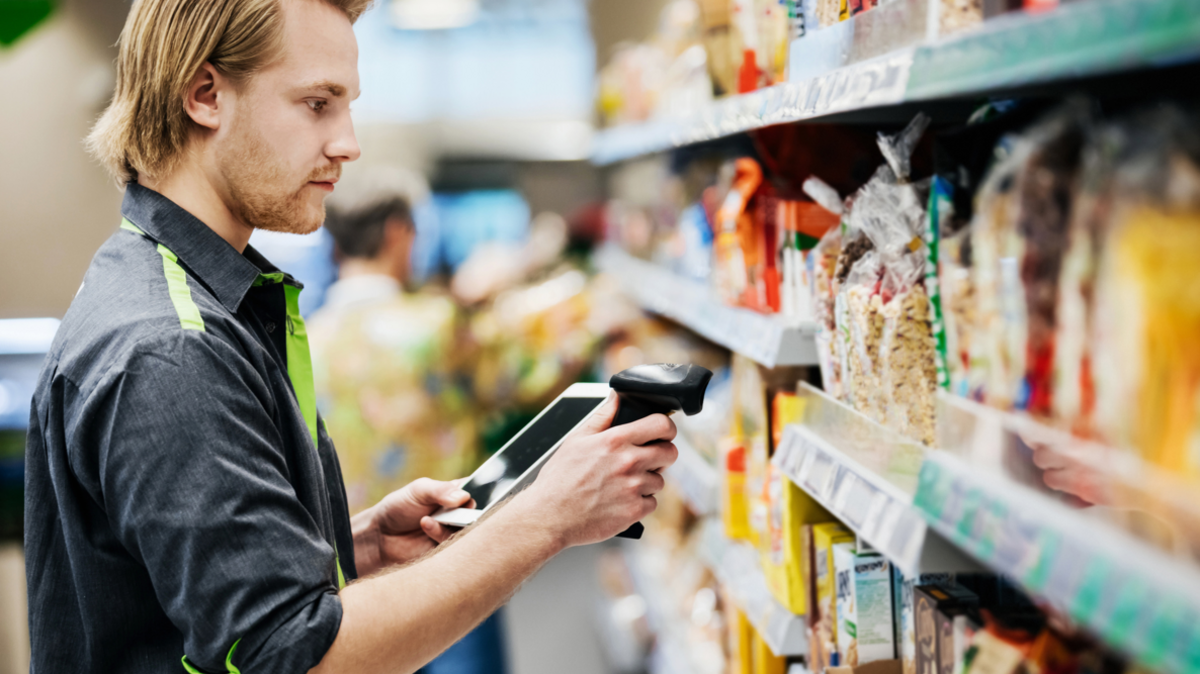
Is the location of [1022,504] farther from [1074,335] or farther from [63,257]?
[63,257]

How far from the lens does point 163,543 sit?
93 cm

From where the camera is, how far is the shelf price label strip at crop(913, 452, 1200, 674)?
1.68ft

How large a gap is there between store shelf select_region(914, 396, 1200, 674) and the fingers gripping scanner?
1.17ft

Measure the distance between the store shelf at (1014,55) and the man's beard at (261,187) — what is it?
707mm

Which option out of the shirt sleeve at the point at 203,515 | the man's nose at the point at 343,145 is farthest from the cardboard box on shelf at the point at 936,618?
the man's nose at the point at 343,145

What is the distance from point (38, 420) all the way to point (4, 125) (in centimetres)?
358

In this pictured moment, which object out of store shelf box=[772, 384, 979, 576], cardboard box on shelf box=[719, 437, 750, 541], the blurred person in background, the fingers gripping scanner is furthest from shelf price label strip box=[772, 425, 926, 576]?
the blurred person in background

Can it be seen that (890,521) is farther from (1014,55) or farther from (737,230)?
(737,230)

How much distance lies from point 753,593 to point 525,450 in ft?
2.03

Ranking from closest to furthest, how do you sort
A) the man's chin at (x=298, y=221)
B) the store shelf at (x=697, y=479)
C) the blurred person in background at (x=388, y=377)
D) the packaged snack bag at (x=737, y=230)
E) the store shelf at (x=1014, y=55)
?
the store shelf at (x=1014, y=55) < the man's chin at (x=298, y=221) < the packaged snack bag at (x=737, y=230) < the store shelf at (x=697, y=479) < the blurred person in background at (x=388, y=377)

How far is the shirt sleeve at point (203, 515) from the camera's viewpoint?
36.6 inches

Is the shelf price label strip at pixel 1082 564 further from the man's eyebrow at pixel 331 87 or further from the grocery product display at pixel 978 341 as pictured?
the man's eyebrow at pixel 331 87

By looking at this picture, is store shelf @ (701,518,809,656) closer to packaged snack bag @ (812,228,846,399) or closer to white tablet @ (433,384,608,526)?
packaged snack bag @ (812,228,846,399)

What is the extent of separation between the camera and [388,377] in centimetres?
265
